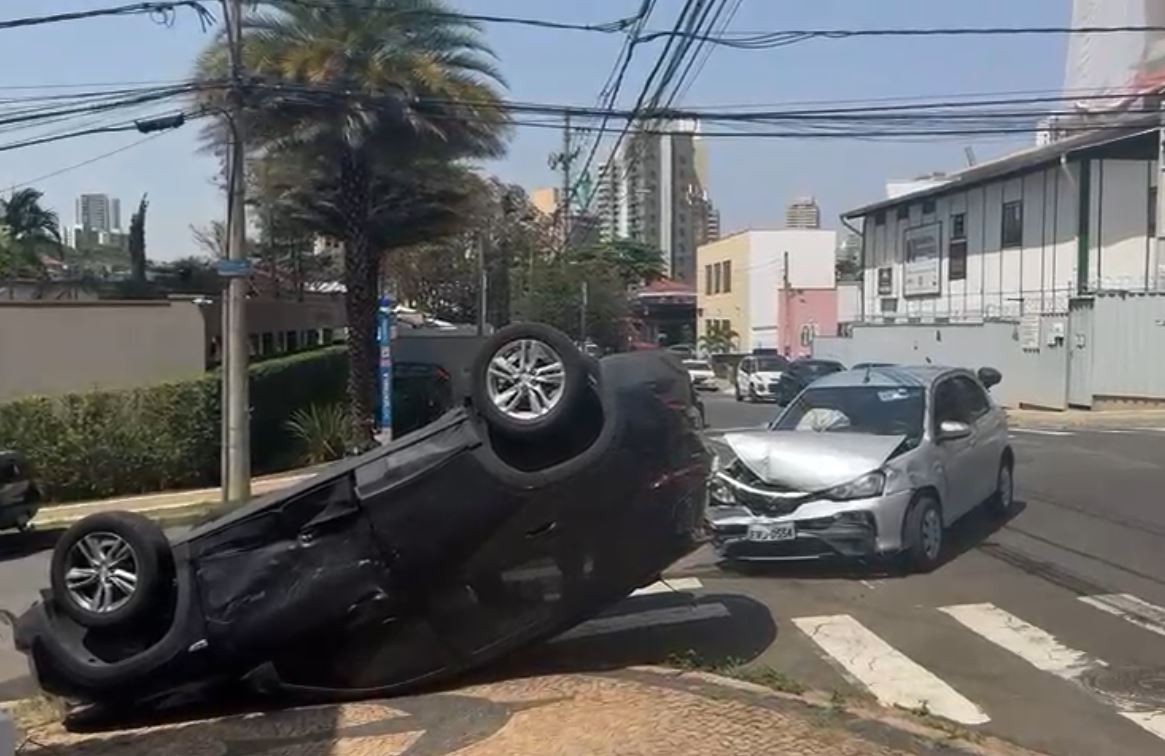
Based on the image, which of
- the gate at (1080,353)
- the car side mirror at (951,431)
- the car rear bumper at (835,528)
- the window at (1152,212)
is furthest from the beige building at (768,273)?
the car rear bumper at (835,528)

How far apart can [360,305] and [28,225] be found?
3300 centimetres

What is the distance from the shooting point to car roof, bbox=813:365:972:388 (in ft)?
38.0

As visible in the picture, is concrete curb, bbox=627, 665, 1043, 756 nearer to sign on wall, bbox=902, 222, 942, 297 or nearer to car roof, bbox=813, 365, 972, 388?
car roof, bbox=813, 365, 972, 388

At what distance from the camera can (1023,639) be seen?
8281 mm

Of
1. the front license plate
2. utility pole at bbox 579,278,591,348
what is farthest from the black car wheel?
utility pole at bbox 579,278,591,348

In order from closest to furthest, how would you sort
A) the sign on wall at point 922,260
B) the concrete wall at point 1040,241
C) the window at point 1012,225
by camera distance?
the concrete wall at point 1040,241 → the window at point 1012,225 → the sign on wall at point 922,260

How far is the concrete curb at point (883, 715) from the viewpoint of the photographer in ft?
19.2

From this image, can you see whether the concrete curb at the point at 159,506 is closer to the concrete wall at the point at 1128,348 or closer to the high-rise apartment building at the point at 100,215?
the concrete wall at the point at 1128,348

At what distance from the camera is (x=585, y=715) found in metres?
6.21

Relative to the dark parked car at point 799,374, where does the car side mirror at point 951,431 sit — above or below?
above

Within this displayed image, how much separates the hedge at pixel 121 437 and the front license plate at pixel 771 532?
42.9ft

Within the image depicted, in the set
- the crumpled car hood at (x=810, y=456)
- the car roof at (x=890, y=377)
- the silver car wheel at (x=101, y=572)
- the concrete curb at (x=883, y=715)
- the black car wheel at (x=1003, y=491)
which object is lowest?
the concrete curb at (x=883, y=715)

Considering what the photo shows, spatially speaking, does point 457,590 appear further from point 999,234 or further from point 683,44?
point 999,234

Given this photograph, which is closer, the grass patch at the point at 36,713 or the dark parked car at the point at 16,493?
the grass patch at the point at 36,713
